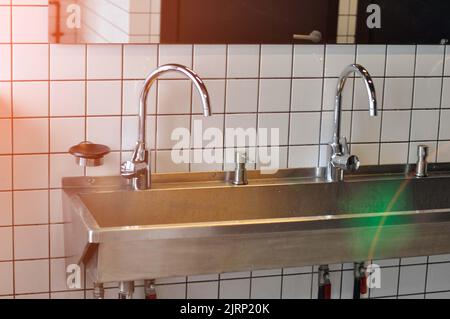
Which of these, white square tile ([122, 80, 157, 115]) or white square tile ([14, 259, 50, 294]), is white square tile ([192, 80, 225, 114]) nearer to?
white square tile ([122, 80, 157, 115])

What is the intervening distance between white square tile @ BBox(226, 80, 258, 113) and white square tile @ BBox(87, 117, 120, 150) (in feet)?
1.08

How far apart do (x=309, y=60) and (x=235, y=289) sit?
0.72 m

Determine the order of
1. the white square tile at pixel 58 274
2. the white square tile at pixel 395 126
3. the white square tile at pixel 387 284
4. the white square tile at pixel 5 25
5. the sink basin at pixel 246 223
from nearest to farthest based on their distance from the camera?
the sink basin at pixel 246 223 → the white square tile at pixel 5 25 → the white square tile at pixel 58 274 → the white square tile at pixel 395 126 → the white square tile at pixel 387 284

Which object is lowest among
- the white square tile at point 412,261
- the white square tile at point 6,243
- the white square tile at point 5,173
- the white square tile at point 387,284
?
the white square tile at point 387,284

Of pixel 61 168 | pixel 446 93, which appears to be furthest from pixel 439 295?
pixel 61 168

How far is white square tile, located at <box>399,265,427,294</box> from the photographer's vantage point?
9.14 feet

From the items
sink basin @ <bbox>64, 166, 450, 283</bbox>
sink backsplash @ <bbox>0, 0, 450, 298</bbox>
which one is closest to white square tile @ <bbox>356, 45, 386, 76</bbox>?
sink backsplash @ <bbox>0, 0, 450, 298</bbox>

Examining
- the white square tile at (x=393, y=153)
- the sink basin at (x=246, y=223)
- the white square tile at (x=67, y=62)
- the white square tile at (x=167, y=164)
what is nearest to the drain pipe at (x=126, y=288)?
the sink basin at (x=246, y=223)

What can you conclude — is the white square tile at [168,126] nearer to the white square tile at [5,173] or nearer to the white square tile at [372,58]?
the white square tile at [5,173]

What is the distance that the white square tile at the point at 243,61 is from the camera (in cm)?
245

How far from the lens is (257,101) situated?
2.51m

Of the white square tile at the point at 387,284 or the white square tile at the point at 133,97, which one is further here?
the white square tile at the point at 387,284

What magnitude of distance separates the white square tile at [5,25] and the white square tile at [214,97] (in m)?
0.53
